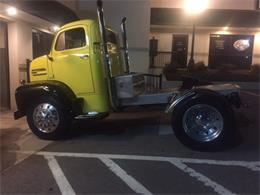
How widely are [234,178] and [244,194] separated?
53 cm

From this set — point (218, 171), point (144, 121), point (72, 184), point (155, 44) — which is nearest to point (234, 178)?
point (218, 171)

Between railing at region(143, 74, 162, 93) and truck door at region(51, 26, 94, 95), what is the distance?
147 centimetres

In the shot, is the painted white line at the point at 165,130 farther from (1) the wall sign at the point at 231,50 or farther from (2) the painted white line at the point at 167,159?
(1) the wall sign at the point at 231,50

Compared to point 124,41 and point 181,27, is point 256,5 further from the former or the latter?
point 124,41

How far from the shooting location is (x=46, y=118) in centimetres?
728

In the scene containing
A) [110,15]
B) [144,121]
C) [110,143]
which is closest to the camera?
[110,143]

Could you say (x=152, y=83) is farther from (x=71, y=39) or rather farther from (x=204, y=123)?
(x=204, y=123)

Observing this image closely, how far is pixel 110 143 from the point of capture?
690 centimetres

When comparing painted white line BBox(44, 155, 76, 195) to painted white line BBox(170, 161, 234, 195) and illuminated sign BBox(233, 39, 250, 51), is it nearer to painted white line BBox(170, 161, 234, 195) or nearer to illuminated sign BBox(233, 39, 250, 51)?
painted white line BBox(170, 161, 234, 195)

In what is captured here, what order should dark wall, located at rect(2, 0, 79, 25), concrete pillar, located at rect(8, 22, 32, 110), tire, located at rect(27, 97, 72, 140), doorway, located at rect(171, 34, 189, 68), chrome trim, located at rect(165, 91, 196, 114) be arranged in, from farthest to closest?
doorway, located at rect(171, 34, 189, 68) → concrete pillar, located at rect(8, 22, 32, 110) → dark wall, located at rect(2, 0, 79, 25) → tire, located at rect(27, 97, 72, 140) → chrome trim, located at rect(165, 91, 196, 114)

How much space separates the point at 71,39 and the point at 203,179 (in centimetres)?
425

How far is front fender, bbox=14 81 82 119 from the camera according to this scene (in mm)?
7137

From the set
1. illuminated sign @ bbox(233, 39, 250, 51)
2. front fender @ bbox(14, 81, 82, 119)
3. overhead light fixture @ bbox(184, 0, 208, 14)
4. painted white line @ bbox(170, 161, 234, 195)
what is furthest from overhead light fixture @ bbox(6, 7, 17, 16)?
illuminated sign @ bbox(233, 39, 250, 51)

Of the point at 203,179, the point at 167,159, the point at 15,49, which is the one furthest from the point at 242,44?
the point at 203,179
